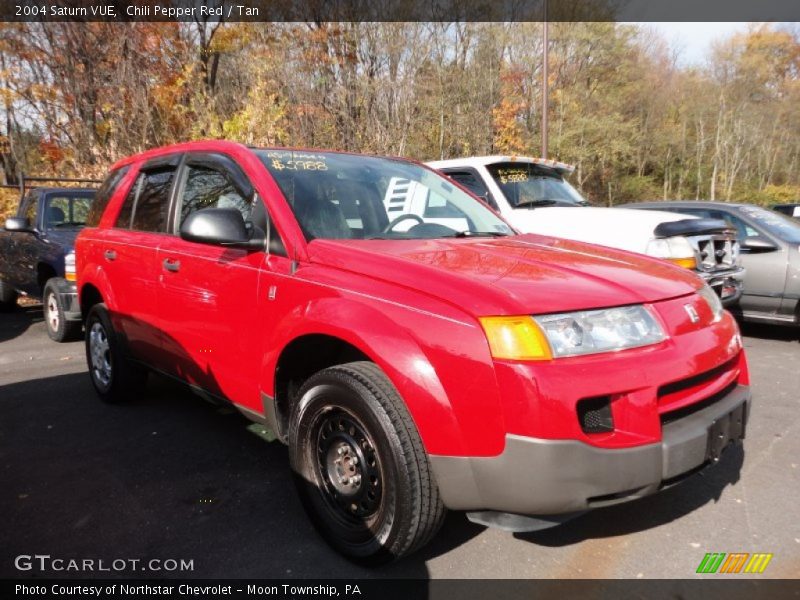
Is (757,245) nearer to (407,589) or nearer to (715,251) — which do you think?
(715,251)

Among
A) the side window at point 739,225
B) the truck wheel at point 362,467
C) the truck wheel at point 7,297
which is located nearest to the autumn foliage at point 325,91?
the truck wheel at point 7,297

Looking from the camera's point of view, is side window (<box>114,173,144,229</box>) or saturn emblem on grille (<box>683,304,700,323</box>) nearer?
saturn emblem on grille (<box>683,304,700,323</box>)

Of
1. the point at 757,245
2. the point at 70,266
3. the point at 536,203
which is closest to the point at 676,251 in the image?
the point at 536,203

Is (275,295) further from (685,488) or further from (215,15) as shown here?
(215,15)

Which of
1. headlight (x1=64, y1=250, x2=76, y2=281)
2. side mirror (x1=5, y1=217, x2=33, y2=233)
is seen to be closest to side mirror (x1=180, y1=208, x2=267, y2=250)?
headlight (x1=64, y1=250, x2=76, y2=281)

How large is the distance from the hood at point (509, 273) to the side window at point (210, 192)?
745 mm

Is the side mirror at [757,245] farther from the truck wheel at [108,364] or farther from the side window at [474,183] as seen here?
the truck wheel at [108,364]

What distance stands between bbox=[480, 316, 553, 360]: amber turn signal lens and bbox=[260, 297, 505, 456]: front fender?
1.5 inches

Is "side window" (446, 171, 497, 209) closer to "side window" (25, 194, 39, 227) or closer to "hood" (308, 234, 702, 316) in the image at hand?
"hood" (308, 234, 702, 316)

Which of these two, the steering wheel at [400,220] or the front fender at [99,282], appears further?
the front fender at [99,282]

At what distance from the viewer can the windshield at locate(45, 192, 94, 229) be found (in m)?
7.39

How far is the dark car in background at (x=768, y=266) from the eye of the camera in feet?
20.9

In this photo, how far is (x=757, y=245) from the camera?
6.61 m

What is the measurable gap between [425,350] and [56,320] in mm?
6476
